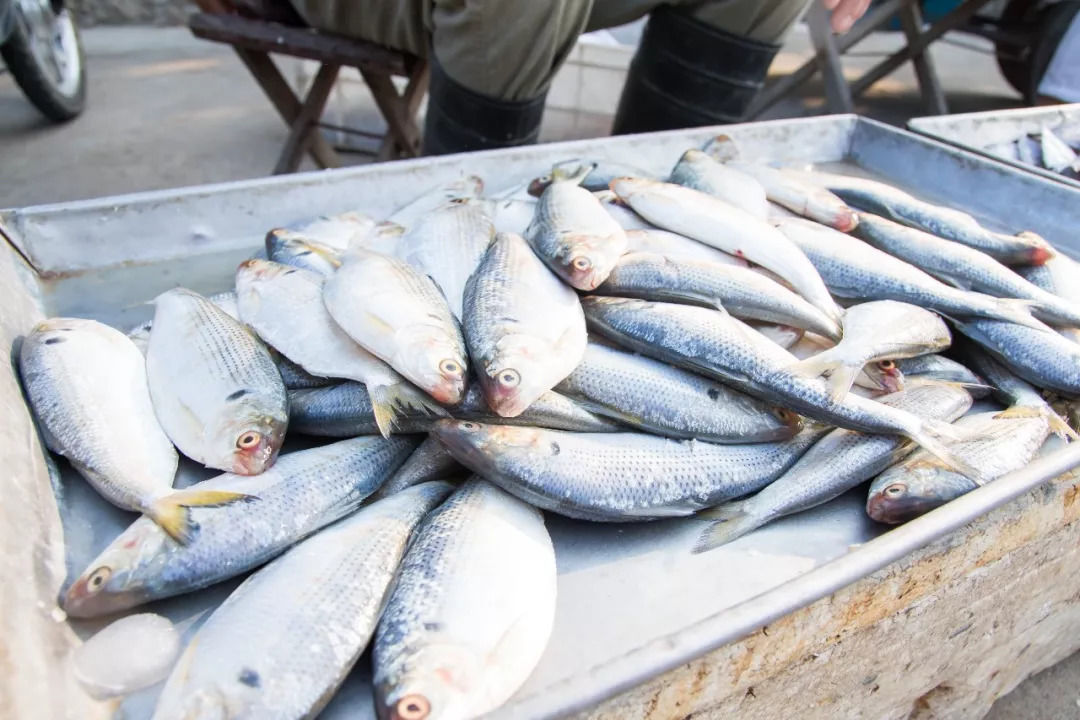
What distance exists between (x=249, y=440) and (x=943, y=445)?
56.5 inches

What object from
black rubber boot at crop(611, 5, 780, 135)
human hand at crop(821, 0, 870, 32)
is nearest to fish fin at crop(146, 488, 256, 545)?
black rubber boot at crop(611, 5, 780, 135)

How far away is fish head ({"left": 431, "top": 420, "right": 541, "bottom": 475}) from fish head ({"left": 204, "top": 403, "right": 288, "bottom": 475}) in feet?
1.06

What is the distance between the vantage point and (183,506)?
125cm

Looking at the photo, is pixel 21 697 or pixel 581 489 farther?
pixel 581 489

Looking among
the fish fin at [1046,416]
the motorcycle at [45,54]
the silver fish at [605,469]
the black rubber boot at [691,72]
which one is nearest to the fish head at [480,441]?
the silver fish at [605,469]

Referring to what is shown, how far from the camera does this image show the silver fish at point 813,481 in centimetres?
141

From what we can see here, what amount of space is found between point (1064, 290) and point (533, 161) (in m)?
Result: 1.74

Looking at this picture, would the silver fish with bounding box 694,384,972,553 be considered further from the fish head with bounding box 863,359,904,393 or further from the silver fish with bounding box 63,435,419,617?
the silver fish with bounding box 63,435,419,617

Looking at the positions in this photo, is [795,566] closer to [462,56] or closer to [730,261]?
[730,261]

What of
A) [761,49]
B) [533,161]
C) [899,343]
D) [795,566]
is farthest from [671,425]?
[761,49]

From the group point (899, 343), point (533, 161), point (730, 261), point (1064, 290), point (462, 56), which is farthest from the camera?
point (462, 56)

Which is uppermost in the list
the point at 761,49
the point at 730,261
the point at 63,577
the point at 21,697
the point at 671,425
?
the point at 761,49

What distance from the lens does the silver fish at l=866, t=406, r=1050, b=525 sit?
4.55 ft

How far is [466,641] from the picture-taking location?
1071 mm
